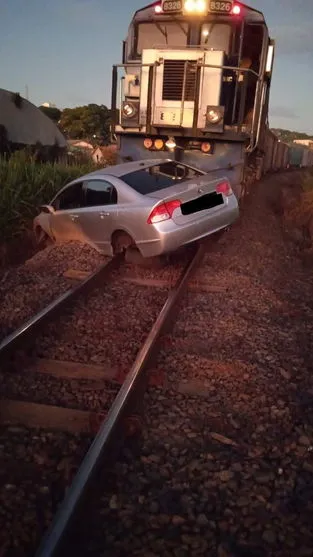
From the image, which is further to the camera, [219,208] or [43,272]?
[219,208]

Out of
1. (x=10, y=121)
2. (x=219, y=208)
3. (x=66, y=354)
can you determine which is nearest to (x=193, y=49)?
(x=219, y=208)

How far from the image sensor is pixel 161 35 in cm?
1114

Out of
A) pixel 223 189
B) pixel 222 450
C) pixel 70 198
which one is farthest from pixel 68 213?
pixel 222 450

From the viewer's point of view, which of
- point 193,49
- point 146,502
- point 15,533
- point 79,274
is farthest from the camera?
point 193,49

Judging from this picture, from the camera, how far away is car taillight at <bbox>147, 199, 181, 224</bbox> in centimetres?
700

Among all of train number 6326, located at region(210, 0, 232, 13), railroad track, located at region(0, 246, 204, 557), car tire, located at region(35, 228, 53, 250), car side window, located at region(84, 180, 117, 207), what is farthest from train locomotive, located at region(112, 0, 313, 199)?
railroad track, located at region(0, 246, 204, 557)

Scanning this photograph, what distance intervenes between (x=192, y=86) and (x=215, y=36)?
4.20 feet

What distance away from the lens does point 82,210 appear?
8.19 metres

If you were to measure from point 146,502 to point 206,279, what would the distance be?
452 centimetres

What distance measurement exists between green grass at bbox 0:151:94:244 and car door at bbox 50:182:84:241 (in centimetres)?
186

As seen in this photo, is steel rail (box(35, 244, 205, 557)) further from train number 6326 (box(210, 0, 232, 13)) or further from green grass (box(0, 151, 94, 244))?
train number 6326 (box(210, 0, 232, 13))

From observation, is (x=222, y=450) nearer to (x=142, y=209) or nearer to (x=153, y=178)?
(x=142, y=209)

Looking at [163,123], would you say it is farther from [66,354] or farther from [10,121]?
[10,121]

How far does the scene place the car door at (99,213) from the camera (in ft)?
25.2
